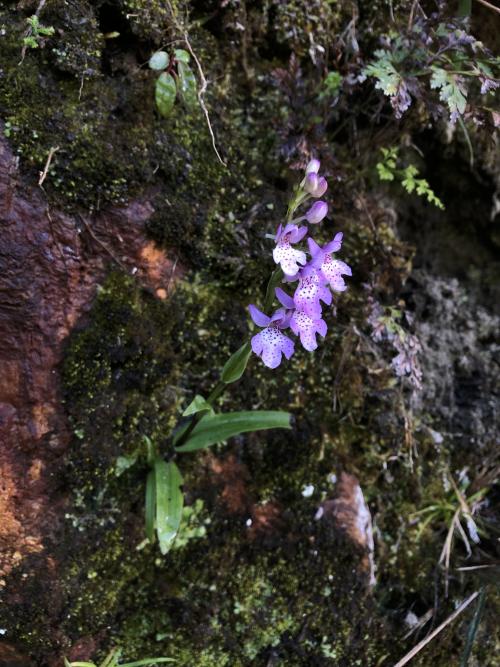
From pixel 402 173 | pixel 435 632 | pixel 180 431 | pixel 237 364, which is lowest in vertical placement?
pixel 435 632

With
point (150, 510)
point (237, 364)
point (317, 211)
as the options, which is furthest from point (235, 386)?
→ point (317, 211)

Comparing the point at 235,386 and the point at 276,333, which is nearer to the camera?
the point at 276,333

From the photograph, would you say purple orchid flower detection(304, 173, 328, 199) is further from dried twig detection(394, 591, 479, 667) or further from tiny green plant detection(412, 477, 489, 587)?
dried twig detection(394, 591, 479, 667)

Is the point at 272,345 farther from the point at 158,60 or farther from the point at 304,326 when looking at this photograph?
the point at 158,60

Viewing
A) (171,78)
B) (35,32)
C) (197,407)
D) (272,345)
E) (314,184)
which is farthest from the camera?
(171,78)

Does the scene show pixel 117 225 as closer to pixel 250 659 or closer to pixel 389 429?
pixel 389 429

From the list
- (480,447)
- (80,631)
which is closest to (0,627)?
(80,631)

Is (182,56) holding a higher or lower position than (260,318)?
higher
